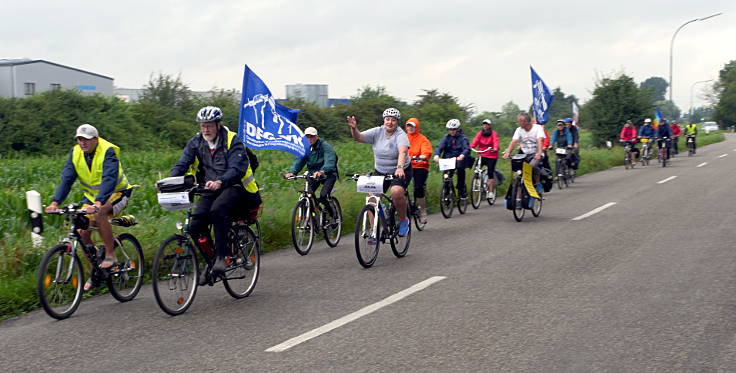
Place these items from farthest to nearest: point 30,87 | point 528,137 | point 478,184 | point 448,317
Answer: point 30,87, point 478,184, point 528,137, point 448,317

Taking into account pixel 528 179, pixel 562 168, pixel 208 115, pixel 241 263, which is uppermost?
pixel 208 115

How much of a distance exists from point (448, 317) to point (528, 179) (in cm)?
759

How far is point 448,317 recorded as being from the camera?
6.20m

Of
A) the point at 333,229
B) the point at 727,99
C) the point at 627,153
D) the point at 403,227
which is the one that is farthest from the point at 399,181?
the point at 727,99

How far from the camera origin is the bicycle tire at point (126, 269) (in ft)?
24.1

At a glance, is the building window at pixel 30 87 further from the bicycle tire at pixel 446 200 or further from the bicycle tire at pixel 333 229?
the bicycle tire at pixel 333 229

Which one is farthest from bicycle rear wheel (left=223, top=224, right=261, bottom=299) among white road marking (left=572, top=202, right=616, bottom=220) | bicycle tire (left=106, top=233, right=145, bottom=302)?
white road marking (left=572, top=202, right=616, bottom=220)

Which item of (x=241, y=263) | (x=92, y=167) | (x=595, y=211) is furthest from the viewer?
→ (x=595, y=211)

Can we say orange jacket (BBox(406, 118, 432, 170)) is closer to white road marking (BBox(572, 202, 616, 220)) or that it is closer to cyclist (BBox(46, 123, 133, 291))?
A: white road marking (BBox(572, 202, 616, 220))

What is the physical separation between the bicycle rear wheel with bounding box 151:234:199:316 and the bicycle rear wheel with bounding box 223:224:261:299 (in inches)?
15.1

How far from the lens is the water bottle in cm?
701

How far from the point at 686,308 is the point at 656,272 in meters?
1.72

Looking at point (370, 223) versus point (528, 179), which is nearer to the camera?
point (370, 223)

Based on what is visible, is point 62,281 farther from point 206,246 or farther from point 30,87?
point 30,87
